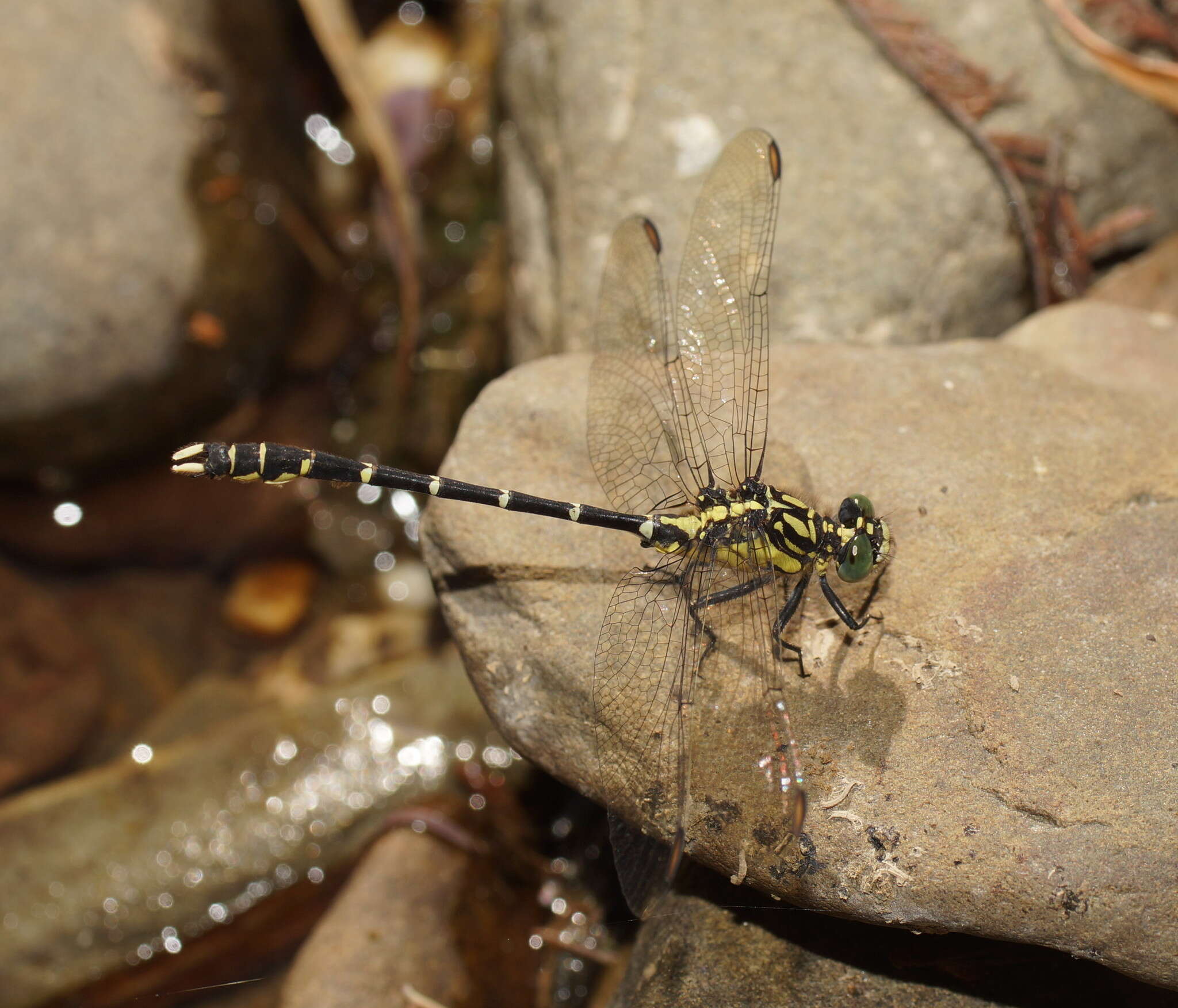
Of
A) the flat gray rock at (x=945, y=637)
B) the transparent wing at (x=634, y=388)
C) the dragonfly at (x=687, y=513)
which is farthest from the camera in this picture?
the transparent wing at (x=634, y=388)

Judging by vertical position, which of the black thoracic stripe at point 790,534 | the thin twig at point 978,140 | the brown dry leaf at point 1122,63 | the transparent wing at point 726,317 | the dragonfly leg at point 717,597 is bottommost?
the dragonfly leg at point 717,597

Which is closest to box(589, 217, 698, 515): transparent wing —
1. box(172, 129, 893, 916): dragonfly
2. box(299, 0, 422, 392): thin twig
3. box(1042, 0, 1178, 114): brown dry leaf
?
box(172, 129, 893, 916): dragonfly

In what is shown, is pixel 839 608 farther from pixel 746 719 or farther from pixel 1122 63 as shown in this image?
pixel 1122 63

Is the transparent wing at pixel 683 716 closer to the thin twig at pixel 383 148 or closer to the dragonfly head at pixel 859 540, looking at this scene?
the dragonfly head at pixel 859 540

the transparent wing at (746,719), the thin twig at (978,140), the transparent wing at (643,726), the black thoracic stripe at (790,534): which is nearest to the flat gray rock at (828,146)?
the thin twig at (978,140)

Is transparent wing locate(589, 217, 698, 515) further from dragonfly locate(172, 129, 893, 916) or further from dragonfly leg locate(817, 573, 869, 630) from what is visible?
dragonfly leg locate(817, 573, 869, 630)
